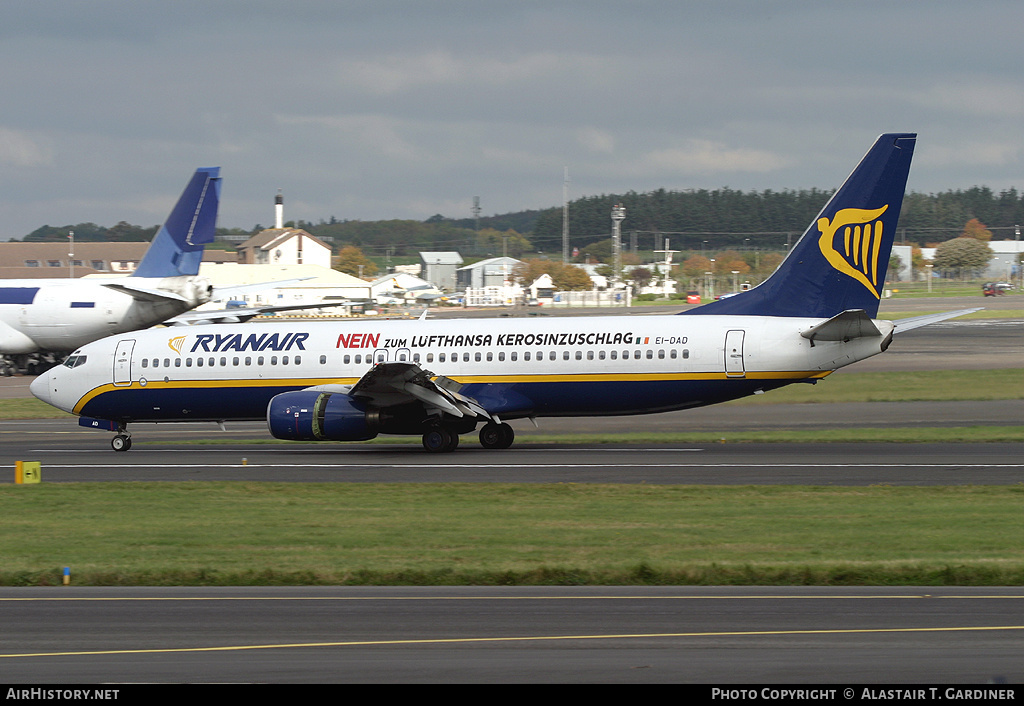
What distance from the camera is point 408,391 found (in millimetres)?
28578

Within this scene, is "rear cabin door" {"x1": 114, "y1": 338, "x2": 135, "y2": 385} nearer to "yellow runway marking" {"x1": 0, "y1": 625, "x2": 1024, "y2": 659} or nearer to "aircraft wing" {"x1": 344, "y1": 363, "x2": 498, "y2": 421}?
"aircraft wing" {"x1": 344, "y1": 363, "x2": 498, "y2": 421}

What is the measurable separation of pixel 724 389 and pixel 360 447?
36.4 feet

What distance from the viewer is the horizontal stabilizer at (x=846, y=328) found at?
26719 millimetres

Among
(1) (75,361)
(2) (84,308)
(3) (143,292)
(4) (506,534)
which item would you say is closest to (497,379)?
(4) (506,534)

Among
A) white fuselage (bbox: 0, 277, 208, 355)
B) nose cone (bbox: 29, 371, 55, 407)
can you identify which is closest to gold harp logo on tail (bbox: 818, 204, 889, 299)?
nose cone (bbox: 29, 371, 55, 407)

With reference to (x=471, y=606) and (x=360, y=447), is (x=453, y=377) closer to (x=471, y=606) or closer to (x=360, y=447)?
(x=360, y=447)

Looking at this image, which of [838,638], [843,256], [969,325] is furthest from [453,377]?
[969,325]

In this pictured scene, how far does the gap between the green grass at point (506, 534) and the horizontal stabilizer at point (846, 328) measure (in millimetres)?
6156

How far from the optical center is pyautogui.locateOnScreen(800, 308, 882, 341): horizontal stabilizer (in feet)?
87.7

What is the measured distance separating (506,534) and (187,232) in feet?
116

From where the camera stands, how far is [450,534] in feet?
58.9

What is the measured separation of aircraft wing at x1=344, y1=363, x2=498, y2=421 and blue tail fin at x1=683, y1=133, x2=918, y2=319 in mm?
7989

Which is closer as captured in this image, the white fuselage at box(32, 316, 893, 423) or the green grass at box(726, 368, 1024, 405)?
the white fuselage at box(32, 316, 893, 423)

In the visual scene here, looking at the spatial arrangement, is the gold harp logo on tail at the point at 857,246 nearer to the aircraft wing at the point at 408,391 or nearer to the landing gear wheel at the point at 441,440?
the aircraft wing at the point at 408,391
